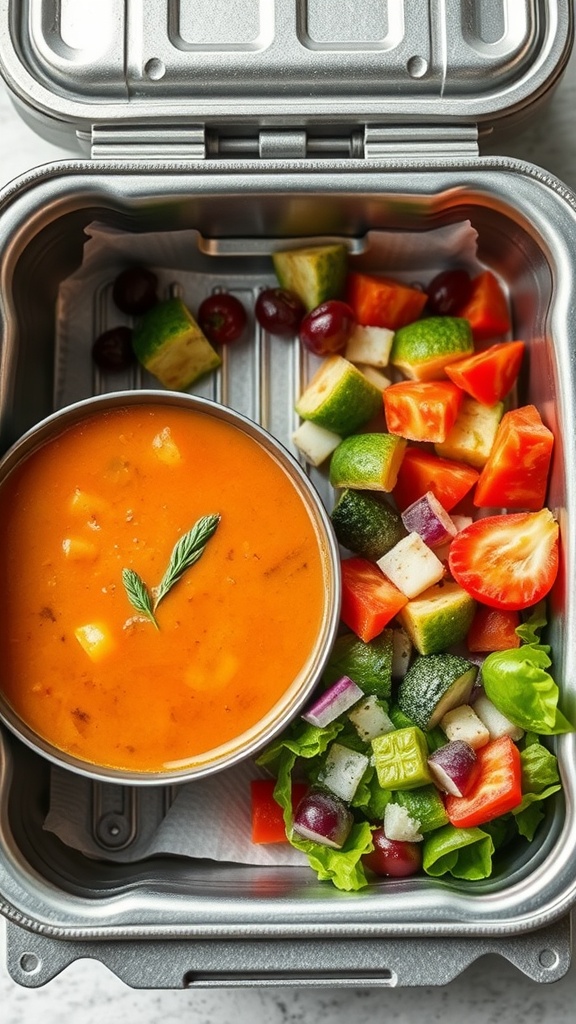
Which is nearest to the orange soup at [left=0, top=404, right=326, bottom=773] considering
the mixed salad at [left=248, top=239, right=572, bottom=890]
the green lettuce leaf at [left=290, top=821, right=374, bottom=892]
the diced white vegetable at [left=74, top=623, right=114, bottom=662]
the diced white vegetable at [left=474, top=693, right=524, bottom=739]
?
the diced white vegetable at [left=74, top=623, right=114, bottom=662]

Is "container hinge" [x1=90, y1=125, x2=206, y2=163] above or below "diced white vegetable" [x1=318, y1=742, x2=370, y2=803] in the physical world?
above

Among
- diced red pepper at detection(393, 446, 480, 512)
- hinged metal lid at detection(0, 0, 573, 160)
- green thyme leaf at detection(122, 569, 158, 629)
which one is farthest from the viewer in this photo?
diced red pepper at detection(393, 446, 480, 512)

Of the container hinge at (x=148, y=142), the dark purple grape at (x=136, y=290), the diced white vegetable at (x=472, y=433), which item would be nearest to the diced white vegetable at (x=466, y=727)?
the diced white vegetable at (x=472, y=433)

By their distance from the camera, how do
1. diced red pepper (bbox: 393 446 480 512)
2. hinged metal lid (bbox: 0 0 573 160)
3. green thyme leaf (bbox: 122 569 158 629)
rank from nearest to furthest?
green thyme leaf (bbox: 122 569 158 629) → hinged metal lid (bbox: 0 0 573 160) → diced red pepper (bbox: 393 446 480 512)

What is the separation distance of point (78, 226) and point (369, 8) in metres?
0.63

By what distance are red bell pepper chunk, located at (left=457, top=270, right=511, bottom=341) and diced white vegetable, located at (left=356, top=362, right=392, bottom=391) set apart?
0.62ft

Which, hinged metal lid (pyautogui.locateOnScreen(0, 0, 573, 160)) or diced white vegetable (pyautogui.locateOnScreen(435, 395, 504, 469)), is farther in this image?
diced white vegetable (pyautogui.locateOnScreen(435, 395, 504, 469))

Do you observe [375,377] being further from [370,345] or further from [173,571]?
[173,571]

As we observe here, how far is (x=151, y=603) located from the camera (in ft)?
5.37

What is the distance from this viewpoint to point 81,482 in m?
A: 1.69

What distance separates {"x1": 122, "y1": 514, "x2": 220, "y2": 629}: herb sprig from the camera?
1.62 metres

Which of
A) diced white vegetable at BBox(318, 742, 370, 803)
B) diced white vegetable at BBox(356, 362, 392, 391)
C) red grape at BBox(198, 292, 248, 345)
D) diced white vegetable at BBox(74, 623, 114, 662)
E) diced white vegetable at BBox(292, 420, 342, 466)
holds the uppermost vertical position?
red grape at BBox(198, 292, 248, 345)

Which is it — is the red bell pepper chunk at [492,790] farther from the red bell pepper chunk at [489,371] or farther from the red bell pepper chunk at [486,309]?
the red bell pepper chunk at [486,309]

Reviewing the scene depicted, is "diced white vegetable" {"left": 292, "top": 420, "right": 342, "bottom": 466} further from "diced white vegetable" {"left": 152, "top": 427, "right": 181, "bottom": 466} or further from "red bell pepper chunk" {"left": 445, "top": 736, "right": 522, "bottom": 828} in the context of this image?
"red bell pepper chunk" {"left": 445, "top": 736, "right": 522, "bottom": 828}
